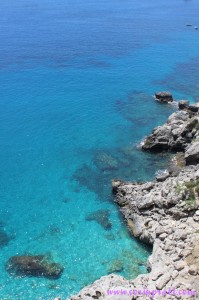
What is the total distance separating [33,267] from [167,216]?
16.1 m

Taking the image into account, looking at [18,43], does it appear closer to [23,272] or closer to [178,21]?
[178,21]

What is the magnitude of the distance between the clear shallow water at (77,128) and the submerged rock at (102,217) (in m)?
0.46

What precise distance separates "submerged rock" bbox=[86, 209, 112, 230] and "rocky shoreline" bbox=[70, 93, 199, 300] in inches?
90.3

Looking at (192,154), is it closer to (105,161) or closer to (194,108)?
(105,161)

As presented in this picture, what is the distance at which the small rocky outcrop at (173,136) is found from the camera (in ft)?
→ 192

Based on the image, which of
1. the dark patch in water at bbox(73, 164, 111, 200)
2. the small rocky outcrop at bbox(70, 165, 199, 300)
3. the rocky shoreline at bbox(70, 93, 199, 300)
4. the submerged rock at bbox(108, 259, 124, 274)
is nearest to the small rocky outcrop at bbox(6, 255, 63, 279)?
the submerged rock at bbox(108, 259, 124, 274)

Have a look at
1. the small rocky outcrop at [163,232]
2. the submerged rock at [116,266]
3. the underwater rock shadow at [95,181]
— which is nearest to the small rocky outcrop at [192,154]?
the small rocky outcrop at [163,232]

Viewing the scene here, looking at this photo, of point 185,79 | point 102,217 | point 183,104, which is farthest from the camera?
point 185,79

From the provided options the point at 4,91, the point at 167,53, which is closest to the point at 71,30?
the point at 167,53

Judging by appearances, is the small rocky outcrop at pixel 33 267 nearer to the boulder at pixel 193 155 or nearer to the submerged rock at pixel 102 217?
the submerged rock at pixel 102 217

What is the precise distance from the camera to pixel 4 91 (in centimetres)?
8350

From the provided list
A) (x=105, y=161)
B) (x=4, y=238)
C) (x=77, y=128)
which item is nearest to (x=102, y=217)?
(x=4, y=238)

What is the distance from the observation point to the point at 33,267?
131 feet

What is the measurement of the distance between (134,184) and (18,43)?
270 feet
